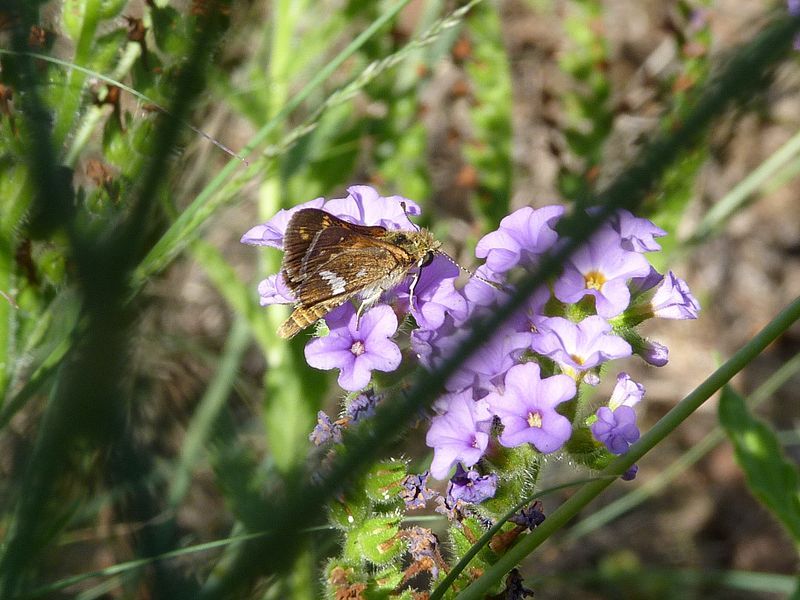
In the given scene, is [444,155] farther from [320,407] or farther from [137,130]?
[137,130]

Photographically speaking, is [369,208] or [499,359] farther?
[369,208]

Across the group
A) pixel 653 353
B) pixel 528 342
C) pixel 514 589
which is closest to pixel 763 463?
pixel 653 353

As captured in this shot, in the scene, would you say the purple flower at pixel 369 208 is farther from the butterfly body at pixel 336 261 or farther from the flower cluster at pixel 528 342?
the flower cluster at pixel 528 342

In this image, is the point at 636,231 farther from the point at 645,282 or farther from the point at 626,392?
the point at 626,392

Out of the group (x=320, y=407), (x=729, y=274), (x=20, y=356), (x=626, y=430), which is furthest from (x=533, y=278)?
(x=729, y=274)

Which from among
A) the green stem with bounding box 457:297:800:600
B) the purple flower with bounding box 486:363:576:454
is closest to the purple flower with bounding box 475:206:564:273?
the purple flower with bounding box 486:363:576:454

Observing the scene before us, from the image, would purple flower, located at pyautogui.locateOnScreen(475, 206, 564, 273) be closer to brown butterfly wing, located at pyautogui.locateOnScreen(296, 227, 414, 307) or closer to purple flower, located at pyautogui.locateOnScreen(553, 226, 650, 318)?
purple flower, located at pyautogui.locateOnScreen(553, 226, 650, 318)
